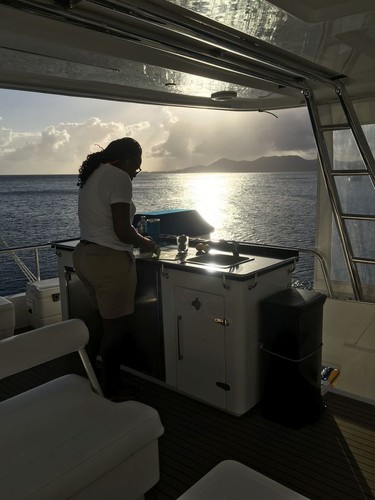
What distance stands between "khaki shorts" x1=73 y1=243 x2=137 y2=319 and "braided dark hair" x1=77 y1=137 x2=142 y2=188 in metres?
0.37

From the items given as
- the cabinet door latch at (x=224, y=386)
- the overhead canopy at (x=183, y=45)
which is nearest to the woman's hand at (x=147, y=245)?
the cabinet door latch at (x=224, y=386)

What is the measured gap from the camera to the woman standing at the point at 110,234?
212cm

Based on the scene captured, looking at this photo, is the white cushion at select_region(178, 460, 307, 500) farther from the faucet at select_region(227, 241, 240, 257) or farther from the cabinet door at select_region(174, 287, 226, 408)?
the faucet at select_region(227, 241, 240, 257)

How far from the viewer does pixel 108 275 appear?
2.23 m

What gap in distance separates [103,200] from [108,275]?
0.39 m

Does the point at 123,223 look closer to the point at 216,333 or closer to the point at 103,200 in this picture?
the point at 103,200

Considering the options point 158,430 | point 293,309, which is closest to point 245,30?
point 293,309

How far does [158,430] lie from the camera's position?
141cm

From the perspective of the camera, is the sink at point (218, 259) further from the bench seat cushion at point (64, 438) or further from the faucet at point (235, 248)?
the bench seat cushion at point (64, 438)

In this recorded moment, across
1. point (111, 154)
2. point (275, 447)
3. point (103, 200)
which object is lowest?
point (275, 447)

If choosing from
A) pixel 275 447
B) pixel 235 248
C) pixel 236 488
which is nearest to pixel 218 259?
pixel 235 248

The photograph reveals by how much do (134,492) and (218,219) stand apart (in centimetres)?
3273

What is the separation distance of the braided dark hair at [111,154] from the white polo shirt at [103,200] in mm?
70

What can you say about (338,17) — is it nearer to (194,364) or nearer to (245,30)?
(245,30)
